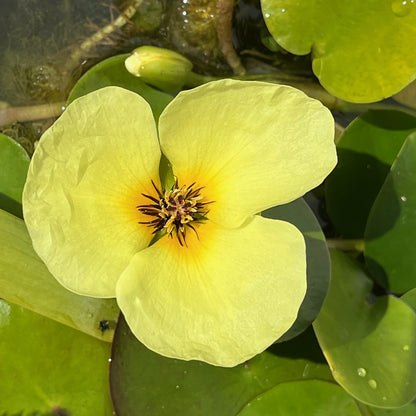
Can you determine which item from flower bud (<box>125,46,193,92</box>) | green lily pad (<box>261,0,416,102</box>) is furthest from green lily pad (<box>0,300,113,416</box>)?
green lily pad (<box>261,0,416,102</box>)

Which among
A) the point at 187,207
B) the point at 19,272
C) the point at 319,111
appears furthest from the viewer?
the point at 19,272

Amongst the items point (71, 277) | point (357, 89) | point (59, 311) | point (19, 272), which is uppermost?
point (357, 89)

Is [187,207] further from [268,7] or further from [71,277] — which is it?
[268,7]

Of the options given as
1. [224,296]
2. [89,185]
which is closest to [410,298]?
[224,296]

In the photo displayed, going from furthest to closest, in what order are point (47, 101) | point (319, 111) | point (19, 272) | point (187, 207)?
point (47, 101) → point (19, 272) → point (187, 207) → point (319, 111)

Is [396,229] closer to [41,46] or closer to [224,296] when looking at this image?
[224,296]

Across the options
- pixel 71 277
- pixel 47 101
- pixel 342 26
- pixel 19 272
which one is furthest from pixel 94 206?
pixel 342 26

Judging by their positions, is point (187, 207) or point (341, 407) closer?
point (187, 207)
